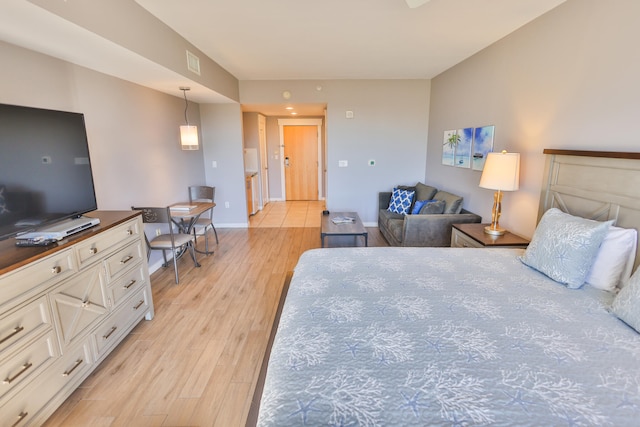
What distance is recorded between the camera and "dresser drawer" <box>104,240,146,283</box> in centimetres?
214

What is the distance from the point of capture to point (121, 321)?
7.48 feet

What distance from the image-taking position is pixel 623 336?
1.31 meters

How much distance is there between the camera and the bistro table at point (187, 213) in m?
3.71

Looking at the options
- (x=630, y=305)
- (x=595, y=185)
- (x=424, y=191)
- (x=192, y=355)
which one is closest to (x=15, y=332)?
(x=192, y=355)

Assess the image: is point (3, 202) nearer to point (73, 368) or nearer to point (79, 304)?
point (79, 304)

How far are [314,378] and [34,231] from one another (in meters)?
1.82

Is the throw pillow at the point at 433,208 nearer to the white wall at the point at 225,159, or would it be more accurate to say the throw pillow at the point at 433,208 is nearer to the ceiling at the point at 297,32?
the ceiling at the point at 297,32

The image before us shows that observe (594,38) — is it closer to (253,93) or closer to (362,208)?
(362,208)

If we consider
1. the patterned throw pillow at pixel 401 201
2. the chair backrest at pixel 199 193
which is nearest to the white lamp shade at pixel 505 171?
the patterned throw pillow at pixel 401 201

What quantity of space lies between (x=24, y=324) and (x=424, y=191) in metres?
4.67

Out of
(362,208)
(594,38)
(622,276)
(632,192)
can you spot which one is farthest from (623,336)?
(362,208)

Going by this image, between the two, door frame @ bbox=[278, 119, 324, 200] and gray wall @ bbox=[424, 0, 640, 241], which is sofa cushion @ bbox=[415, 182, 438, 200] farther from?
door frame @ bbox=[278, 119, 324, 200]

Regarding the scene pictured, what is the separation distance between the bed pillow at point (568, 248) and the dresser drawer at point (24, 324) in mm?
2828

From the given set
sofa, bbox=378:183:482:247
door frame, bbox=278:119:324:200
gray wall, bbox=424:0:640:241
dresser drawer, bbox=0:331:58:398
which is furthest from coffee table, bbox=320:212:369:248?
door frame, bbox=278:119:324:200
